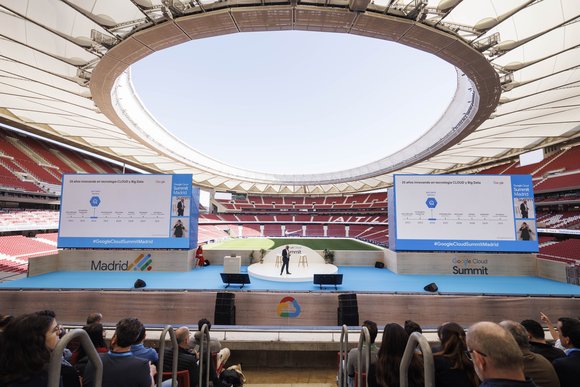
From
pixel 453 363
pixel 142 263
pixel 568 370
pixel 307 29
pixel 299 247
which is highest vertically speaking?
pixel 307 29

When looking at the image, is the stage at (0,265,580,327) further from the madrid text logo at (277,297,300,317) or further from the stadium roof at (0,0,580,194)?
the stadium roof at (0,0,580,194)

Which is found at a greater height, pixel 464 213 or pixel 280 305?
pixel 464 213

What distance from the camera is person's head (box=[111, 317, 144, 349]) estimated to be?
2.53 metres

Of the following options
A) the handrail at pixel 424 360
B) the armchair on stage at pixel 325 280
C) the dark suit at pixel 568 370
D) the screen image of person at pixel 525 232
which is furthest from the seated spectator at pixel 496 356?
the screen image of person at pixel 525 232

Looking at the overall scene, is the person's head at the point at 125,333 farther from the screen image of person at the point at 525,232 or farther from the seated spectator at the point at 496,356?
the screen image of person at the point at 525,232

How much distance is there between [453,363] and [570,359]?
1.30 m

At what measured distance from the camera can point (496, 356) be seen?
1.55 meters

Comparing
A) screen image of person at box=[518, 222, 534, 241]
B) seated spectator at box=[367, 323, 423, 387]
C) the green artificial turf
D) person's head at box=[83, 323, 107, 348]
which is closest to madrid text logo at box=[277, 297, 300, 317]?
person's head at box=[83, 323, 107, 348]

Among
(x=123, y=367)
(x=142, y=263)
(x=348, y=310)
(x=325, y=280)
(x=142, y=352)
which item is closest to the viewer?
(x=123, y=367)

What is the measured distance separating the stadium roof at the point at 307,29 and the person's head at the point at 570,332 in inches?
333

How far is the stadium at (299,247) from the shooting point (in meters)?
7.86

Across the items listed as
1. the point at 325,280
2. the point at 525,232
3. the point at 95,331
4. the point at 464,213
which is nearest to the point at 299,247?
the point at 325,280

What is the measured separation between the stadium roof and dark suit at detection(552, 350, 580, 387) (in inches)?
346

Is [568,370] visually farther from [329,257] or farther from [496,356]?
[329,257]
